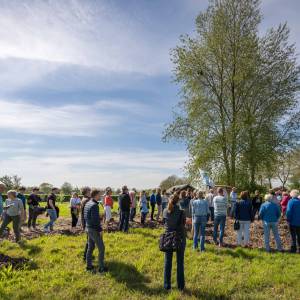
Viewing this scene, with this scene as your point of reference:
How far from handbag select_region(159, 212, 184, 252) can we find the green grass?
0.97 m

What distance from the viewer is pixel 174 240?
8.09 m

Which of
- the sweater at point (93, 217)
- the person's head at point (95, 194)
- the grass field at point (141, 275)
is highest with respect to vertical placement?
the person's head at point (95, 194)

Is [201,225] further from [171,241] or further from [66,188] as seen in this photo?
[66,188]

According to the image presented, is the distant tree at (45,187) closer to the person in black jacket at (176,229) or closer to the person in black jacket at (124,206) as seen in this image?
the person in black jacket at (124,206)

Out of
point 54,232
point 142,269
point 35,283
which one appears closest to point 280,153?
point 54,232

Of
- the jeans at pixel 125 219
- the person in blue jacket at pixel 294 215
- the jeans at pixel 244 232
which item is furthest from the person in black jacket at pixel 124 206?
the person in blue jacket at pixel 294 215

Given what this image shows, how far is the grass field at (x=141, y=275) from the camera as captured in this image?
8.05m

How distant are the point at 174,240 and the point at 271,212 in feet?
19.4

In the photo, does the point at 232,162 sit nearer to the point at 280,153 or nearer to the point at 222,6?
the point at 280,153

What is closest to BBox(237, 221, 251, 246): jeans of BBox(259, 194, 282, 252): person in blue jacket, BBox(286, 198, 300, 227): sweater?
BBox(259, 194, 282, 252): person in blue jacket

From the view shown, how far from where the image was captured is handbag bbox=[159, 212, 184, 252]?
805 cm

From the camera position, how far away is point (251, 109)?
27688 millimetres

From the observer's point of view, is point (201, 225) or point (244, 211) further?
point (244, 211)

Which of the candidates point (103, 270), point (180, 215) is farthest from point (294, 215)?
point (103, 270)
